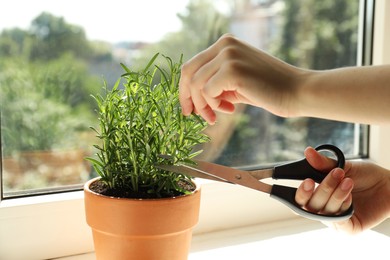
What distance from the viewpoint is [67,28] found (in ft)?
2.83

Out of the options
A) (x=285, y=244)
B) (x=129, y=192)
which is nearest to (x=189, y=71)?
(x=129, y=192)

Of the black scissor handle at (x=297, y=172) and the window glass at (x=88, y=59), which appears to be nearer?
the black scissor handle at (x=297, y=172)

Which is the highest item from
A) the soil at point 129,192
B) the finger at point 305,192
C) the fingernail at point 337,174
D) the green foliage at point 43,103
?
the green foliage at point 43,103

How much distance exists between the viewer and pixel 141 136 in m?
0.66

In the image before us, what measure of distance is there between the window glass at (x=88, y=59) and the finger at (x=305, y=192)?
40 cm

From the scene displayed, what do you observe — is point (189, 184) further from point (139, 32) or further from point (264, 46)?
point (264, 46)

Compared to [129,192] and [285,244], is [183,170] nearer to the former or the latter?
[129,192]

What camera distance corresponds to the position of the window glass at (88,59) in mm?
839

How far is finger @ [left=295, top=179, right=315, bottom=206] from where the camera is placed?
0.62 meters

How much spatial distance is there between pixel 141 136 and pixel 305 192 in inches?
8.3

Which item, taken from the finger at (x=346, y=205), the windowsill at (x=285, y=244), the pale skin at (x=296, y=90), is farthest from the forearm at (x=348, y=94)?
the windowsill at (x=285, y=244)

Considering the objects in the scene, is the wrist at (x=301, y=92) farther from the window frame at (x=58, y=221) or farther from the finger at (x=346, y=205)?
the window frame at (x=58, y=221)

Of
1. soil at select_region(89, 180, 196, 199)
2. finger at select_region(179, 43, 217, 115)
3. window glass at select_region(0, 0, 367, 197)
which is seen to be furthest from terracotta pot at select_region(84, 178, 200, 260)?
window glass at select_region(0, 0, 367, 197)

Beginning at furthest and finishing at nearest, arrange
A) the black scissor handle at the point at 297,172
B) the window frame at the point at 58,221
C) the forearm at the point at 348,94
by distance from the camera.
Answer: the window frame at the point at 58,221 < the black scissor handle at the point at 297,172 < the forearm at the point at 348,94
